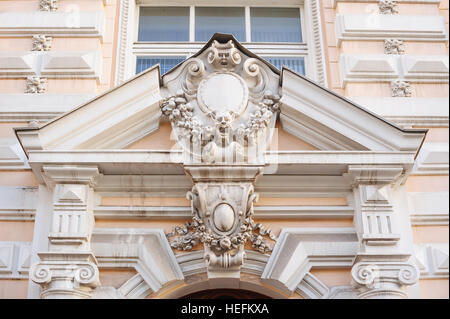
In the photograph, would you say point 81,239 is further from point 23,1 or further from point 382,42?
point 382,42

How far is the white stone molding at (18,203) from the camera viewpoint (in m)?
6.73

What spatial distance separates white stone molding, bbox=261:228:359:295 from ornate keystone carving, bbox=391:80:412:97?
1828 millimetres

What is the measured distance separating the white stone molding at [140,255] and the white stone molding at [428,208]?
8.01 feet

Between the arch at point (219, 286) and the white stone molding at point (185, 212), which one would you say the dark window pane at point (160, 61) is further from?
the arch at point (219, 286)

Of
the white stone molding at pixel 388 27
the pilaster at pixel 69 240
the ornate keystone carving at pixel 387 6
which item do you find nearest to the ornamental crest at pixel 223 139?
the pilaster at pixel 69 240

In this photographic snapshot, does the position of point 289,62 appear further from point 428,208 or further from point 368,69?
point 428,208

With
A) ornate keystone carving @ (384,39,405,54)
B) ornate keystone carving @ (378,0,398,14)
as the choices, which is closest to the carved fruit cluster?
ornate keystone carving @ (384,39,405,54)

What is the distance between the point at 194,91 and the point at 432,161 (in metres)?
2.61

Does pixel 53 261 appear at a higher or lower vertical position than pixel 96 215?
lower

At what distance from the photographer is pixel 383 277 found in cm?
601

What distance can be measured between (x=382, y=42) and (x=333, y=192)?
2179 mm

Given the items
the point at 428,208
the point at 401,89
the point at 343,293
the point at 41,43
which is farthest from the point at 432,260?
the point at 41,43

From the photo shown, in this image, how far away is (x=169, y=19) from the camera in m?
8.58

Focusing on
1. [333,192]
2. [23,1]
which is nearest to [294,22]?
[333,192]
